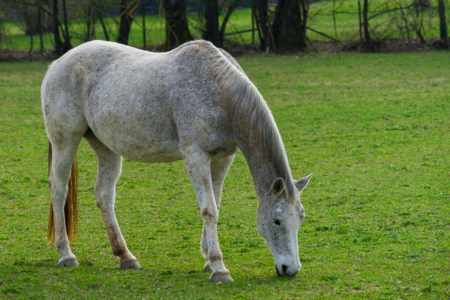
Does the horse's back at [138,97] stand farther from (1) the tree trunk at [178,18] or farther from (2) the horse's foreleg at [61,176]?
(1) the tree trunk at [178,18]

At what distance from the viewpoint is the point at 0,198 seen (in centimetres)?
745

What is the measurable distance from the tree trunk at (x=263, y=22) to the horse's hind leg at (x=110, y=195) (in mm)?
18946

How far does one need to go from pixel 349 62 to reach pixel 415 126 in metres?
9.97

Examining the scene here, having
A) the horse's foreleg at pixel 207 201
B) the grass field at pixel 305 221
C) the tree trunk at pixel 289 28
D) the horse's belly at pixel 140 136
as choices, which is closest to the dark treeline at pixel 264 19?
the tree trunk at pixel 289 28

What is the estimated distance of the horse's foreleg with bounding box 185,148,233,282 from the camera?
4.42 m

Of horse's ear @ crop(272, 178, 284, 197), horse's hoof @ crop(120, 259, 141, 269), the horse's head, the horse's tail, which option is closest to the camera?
horse's ear @ crop(272, 178, 284, 197)

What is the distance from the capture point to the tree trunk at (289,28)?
23.3m

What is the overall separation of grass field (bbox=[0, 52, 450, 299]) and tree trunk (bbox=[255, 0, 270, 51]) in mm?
11052

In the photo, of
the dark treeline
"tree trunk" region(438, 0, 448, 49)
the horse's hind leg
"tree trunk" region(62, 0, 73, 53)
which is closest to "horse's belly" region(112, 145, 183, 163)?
the horse's hind leg

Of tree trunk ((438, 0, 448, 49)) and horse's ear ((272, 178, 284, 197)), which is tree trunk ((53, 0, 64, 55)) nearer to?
tree trunk ((438, 0, 448, 49))

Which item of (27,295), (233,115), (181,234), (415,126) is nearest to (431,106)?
(415,126)

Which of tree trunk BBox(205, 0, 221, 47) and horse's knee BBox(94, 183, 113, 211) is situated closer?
horse's knee BBox(94, 183, 113, 211)

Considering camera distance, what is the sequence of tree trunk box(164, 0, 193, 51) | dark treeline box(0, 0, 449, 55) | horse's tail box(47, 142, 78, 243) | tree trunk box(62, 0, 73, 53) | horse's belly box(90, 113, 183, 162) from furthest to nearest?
tree trunk box(62, 0, 73, 53) → dark treeline box(0, 0, 449, 55) → tree trunk box(164, 0, 193, 51) → horse's tail box(47, 142, 78, 243) → horse's belly box(90, 113, 183, 162)

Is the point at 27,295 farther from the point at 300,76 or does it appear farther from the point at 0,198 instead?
the point at 300,76
